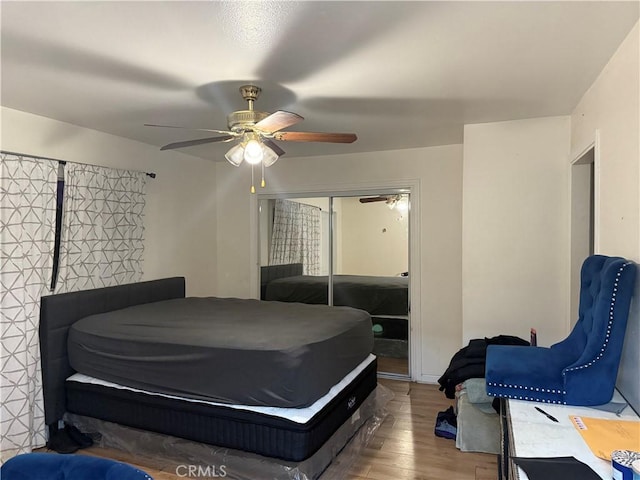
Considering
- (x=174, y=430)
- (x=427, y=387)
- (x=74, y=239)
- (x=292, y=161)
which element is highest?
(x=292, y=161)

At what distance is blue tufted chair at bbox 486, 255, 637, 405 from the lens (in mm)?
1744

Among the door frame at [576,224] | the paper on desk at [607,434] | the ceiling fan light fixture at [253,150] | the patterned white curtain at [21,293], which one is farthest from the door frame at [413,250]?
the patterned white curtain at [21,293]

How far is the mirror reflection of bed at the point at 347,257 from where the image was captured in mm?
4535

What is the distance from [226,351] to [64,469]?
126 centimetres

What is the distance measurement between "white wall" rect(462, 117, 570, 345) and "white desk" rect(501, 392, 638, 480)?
1.42m

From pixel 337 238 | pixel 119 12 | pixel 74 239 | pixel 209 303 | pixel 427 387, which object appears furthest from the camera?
pixel 337 238

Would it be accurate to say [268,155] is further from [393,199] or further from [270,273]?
[270,273]

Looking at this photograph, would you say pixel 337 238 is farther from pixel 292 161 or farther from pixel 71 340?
pixel 71 340

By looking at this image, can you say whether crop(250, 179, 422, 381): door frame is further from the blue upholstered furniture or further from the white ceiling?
the blue upholstered furniture

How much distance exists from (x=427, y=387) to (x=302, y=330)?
2167 mm

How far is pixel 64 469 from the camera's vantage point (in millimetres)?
1171

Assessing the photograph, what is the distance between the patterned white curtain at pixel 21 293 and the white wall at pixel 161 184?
0.26m

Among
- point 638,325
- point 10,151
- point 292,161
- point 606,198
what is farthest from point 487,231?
point 10,151

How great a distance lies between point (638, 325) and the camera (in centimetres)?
178
